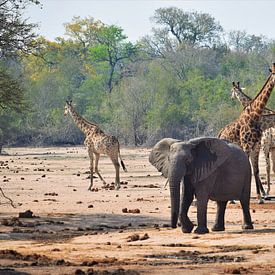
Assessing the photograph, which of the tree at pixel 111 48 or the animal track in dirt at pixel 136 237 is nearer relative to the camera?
the animal track in dirt at pixel 136 237

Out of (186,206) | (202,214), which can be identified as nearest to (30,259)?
(186,206)

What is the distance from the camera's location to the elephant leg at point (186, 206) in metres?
17.4

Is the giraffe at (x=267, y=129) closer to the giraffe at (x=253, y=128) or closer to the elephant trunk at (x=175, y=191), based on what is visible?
the giraffe at (x=253, y=128)

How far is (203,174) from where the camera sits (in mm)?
17734

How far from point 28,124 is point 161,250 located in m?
60.3

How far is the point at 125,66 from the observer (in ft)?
341

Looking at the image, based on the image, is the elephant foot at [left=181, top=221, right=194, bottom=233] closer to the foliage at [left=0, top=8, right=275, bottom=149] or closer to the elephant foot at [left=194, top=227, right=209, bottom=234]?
the elephant foot at [left=194, top=227, right=209, bottom=234]

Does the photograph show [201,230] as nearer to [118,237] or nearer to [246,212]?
[246,212]

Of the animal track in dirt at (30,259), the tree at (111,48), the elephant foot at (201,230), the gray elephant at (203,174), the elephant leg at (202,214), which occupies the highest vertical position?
the tree at (111,48)

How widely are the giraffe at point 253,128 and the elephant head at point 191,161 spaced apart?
628cm

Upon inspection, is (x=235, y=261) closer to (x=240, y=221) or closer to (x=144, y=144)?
(x=240, y=221)

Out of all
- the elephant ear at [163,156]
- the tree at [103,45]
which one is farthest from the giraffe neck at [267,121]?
the tree at [103,45]

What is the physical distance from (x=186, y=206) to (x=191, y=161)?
2.48 feet

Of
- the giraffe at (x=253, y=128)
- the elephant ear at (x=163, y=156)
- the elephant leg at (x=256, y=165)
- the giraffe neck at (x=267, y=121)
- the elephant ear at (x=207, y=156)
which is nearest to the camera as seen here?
the elephant ear at (x=207, y=156)
